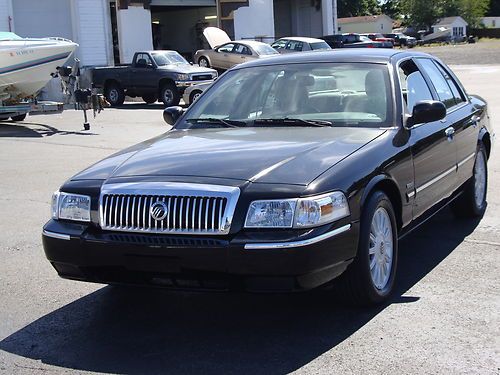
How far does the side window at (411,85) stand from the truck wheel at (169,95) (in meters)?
18.0

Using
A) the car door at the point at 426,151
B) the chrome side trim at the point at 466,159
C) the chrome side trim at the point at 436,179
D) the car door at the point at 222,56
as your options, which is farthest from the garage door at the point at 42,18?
the chrome side trim at the point at 436,179

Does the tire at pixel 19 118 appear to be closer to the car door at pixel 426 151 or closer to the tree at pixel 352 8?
the car door at pixel 426 151

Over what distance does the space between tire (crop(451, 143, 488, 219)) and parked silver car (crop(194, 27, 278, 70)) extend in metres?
20.0

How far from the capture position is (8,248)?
6973 millimetres

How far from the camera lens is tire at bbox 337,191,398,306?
15.4 ft

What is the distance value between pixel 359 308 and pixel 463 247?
1899 mm

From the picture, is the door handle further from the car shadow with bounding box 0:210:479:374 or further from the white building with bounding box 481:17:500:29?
the white building with bounding box 481:17:500:29

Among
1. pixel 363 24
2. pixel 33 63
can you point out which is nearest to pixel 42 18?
pixel 33 63

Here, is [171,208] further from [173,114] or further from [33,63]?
[33,63]

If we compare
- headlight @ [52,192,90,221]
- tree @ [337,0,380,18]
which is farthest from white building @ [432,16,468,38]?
headlight @ [52,192,90,221]

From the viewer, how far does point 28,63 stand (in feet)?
64.7

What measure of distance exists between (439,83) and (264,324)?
3.21 metres

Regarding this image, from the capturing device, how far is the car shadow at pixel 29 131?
1727 cm

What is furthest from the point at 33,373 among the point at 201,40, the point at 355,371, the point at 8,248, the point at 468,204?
the point at 201,40
